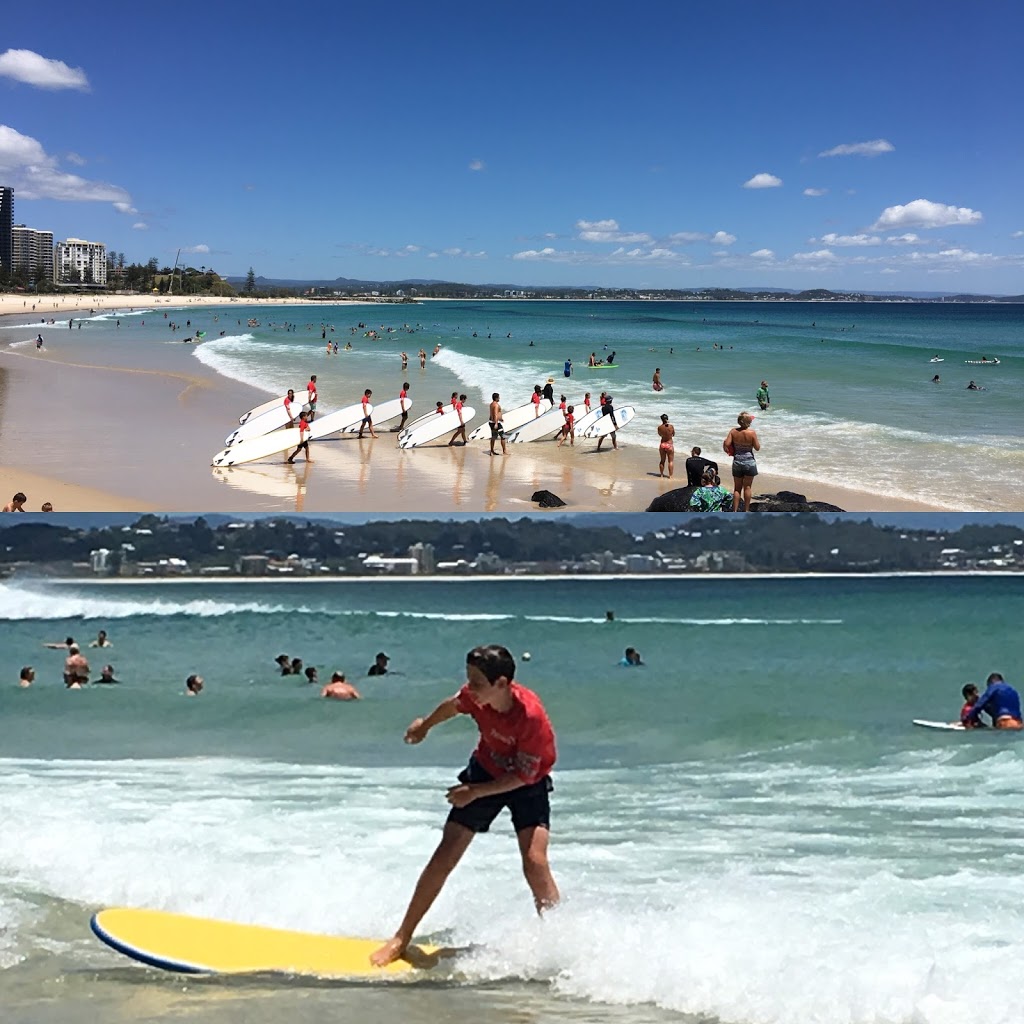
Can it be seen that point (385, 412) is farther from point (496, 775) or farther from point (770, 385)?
point (770, 385)

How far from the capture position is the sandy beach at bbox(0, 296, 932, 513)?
607 inches

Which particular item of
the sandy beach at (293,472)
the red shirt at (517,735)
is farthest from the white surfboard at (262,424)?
the red shirt at (517,735)

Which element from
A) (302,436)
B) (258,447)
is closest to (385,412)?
(302,436)

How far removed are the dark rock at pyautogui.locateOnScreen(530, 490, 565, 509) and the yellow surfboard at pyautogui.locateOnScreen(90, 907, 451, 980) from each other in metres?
10.8

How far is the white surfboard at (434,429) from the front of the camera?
2138 centimetres

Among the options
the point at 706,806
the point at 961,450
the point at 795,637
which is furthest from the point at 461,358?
the point at 706,806

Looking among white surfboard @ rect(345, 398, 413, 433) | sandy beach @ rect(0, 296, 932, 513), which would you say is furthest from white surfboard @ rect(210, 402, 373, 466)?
white surfboard @ rect(345, 398, 413, 433)

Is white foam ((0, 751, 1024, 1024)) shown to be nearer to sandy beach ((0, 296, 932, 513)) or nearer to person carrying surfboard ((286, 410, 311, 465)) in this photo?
sandy beach ((0, 296, 932, 513))

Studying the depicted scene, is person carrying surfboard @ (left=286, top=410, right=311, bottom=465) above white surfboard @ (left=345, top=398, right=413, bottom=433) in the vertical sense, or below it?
below

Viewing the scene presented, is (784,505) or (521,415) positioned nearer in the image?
(784,505)

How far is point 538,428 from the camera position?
22469 millimetres

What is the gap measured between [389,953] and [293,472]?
14.2 m

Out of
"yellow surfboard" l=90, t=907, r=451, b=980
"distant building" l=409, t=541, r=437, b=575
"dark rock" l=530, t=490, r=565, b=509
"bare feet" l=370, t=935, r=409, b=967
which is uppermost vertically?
"dark rock" l=530, t=490, r=565, b=509

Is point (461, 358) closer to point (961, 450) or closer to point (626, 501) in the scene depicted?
point (961, 450)
